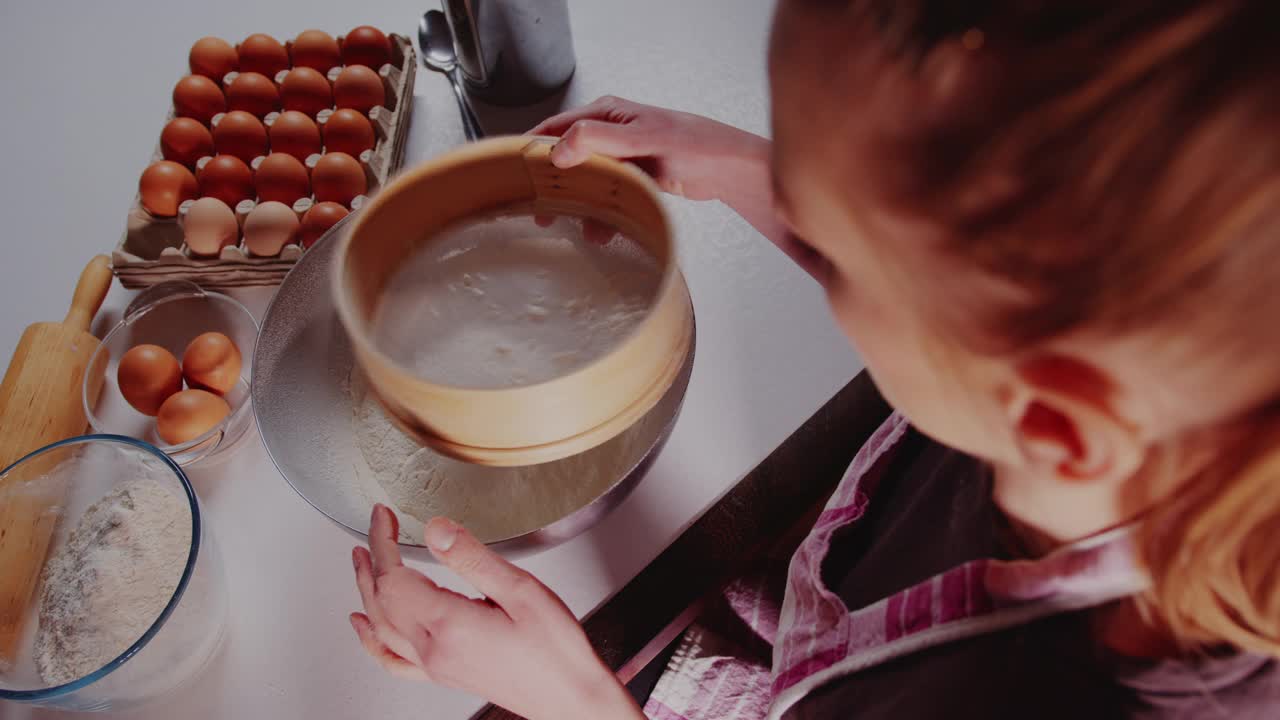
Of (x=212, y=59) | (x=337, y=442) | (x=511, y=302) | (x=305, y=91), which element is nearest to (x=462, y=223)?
(x=511, y=302)

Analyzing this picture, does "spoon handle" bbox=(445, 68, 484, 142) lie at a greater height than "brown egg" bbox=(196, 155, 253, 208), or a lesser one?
lesser

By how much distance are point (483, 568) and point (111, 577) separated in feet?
0.97

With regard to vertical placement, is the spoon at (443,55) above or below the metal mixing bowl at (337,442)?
above

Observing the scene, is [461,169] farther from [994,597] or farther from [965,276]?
[994,597]

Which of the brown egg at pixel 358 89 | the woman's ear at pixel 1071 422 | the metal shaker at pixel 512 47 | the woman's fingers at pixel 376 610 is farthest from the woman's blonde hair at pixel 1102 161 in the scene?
the brown egg at pixel 358 89

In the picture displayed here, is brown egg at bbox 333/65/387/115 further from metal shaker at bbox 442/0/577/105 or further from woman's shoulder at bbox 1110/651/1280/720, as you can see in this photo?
woman's shoulder at bbox 1110/651/1280/720

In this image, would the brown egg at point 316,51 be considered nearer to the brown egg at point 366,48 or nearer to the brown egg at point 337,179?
the brown egg at point 366,48

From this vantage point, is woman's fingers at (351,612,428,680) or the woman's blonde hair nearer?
the woman's blonde hair

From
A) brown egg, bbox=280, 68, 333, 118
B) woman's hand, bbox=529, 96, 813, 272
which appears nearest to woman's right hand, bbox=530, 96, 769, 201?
woman's hand, bbox=529, 96, 813, 272

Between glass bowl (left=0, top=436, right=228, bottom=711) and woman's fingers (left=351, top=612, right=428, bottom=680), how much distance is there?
0.12 metres

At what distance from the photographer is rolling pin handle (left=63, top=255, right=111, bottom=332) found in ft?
2.42

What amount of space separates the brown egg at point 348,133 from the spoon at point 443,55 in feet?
0.35

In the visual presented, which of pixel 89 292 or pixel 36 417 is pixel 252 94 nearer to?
pixel 89 292

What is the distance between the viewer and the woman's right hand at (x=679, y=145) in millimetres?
677
